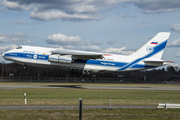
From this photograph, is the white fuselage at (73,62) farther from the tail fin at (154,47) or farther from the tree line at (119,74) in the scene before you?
the tree line at (119,74)

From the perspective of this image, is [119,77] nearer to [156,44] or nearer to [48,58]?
[156,44]

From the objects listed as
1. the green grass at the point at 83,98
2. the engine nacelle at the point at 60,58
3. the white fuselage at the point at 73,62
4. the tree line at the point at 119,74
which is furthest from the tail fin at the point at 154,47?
the tree line at the point at 119,74

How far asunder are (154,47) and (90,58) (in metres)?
15.3

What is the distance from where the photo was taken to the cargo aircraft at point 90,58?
43.0 meters

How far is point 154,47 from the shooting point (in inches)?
1929

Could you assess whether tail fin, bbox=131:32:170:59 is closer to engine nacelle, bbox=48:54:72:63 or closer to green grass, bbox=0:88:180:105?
engine nacelle, bbox=48:54:72:63

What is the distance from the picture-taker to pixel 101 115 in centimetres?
1440

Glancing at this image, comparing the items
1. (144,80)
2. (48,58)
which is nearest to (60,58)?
(48,58)

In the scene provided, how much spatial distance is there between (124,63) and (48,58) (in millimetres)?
16038

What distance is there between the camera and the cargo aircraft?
43.0 m

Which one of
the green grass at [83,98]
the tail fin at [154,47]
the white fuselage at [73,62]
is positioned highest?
the tail fin at [154,47]

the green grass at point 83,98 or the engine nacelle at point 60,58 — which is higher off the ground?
the engine nacelle at point 60,58

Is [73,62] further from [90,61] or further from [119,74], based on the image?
[119,74]

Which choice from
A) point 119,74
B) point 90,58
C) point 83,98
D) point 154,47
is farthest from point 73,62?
point 119,74
